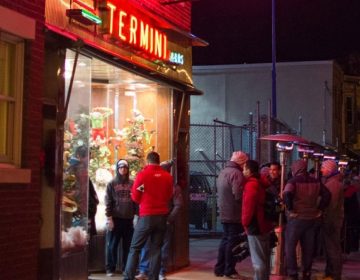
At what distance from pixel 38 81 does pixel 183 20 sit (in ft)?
18.6

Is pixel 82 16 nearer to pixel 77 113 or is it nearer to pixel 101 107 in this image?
pixel 77 113

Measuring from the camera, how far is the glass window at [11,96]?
667cm

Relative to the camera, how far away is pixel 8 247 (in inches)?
253

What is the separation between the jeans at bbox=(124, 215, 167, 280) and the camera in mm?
9000

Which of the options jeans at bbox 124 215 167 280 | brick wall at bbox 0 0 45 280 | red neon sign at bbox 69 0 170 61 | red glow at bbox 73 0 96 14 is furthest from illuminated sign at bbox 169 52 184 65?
brick wall at bbox 0 0 45 280

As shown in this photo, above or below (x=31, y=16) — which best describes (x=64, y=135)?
below

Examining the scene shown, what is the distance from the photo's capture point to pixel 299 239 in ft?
34.6

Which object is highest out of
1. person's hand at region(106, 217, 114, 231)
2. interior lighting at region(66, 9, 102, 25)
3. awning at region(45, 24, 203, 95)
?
interior lighting at region(66, 9, 102, 25)

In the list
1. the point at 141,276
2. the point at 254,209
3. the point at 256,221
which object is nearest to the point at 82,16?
the point at 254,209

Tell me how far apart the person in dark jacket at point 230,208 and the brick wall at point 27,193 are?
424 cm

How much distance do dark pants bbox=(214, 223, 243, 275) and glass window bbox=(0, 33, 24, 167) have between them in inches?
191

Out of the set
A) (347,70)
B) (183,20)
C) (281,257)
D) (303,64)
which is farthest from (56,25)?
(347,70)

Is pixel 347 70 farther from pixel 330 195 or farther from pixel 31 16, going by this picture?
pixel 31 16

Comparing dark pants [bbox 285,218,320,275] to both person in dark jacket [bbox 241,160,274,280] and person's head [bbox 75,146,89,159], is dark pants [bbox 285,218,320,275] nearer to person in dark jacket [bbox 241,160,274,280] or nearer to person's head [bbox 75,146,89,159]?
person in dark jacket [bbox 241,160,274,280]
